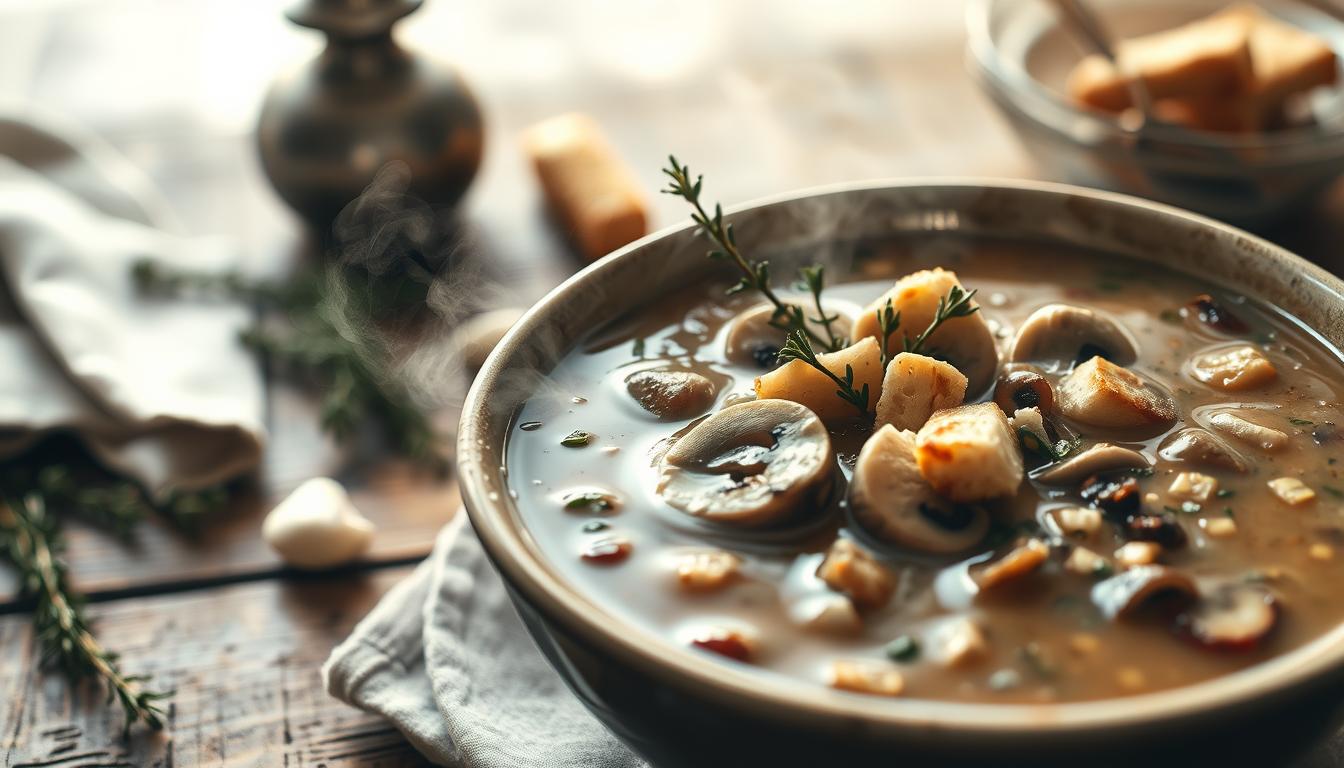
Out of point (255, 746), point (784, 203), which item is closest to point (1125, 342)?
point (784, 203)

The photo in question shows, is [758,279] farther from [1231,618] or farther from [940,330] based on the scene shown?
[1231,618]

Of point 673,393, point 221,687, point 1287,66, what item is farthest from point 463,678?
point 1287,66

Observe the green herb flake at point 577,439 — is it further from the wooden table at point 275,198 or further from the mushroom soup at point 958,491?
the wooden table at point 275,198

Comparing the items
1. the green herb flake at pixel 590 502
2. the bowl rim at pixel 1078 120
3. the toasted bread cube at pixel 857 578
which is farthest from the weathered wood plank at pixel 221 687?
the bowl rim at pixel 1078 120

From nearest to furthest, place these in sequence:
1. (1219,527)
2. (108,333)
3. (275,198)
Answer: (1219,527)
(108,333)
(275,198)

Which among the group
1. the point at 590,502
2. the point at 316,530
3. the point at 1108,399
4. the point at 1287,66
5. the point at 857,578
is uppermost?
the point at 1287,66

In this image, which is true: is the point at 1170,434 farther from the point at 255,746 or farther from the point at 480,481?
the point at 255,746
